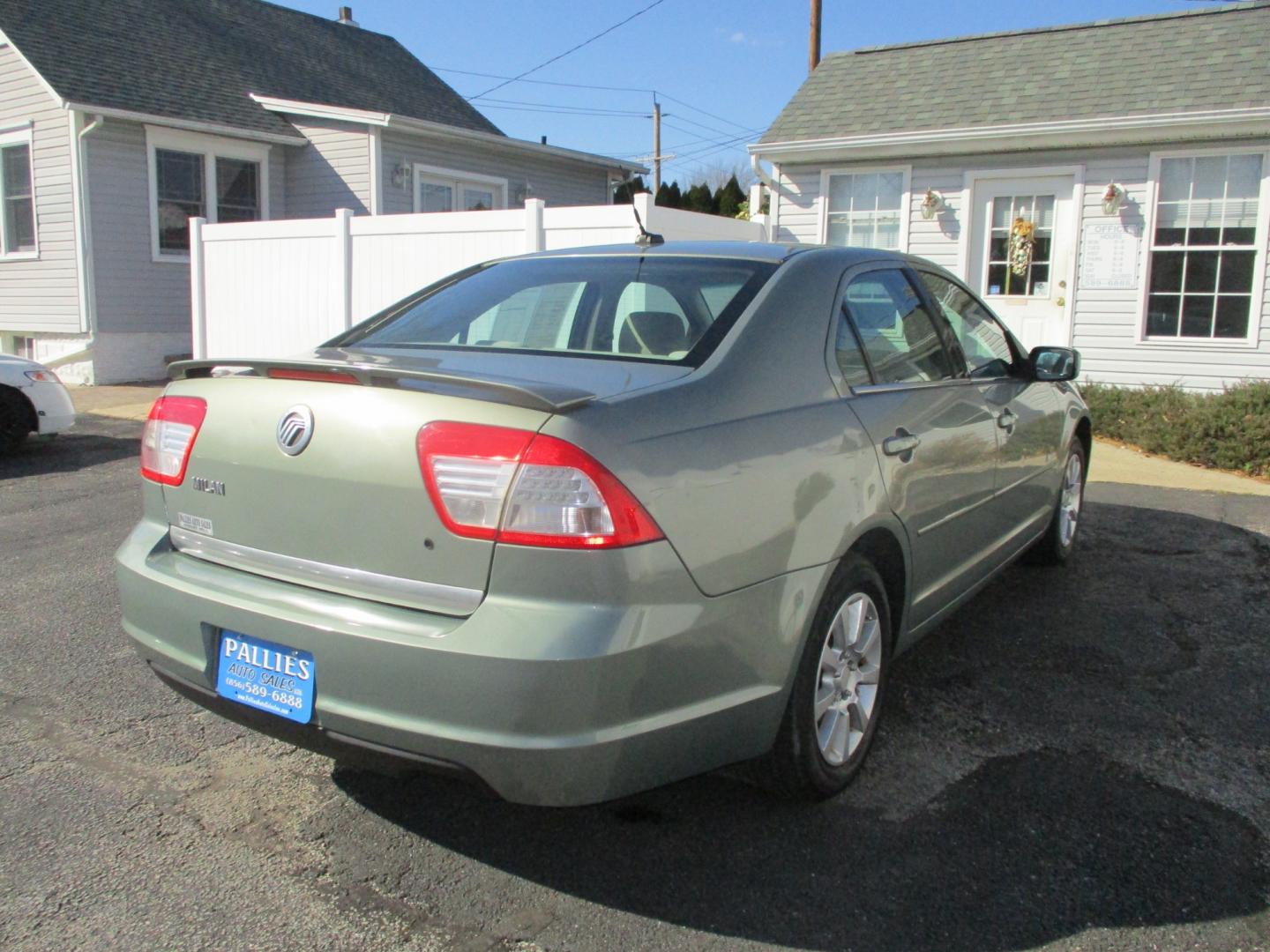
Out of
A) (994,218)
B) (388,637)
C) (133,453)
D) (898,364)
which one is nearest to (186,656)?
(388,637)

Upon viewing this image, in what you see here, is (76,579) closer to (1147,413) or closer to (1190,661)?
(1190,661)

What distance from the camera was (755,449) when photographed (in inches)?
108

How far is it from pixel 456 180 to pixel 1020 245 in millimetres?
8533

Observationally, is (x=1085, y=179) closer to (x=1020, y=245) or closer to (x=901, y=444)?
(x=1020, y=245)

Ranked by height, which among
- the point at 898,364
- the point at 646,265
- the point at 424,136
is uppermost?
the point at 424,136

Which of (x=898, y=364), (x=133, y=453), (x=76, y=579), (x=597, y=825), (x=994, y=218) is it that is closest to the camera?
(x=597, y=825)

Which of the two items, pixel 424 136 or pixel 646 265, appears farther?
pixel 424 136

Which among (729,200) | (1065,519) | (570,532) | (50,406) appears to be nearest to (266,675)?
(570,532)

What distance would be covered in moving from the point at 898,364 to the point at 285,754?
2375 millimetres

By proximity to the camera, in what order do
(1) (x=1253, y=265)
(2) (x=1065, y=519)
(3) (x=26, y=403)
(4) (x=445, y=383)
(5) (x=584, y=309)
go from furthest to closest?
1. (1) (x=1253, y=265)
2. (3) (x=26, y=403)
3. (2) (x=1065, y=519)
4. (5) (x=584, y=309)
5. (4) (x=445, y=383)

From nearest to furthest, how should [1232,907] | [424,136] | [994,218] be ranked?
[1232,907]
[994,218]
[424,136]

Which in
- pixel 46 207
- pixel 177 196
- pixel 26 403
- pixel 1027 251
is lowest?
pixel 26 403

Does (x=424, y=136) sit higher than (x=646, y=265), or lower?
higher

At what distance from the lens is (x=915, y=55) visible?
43.8 ft
